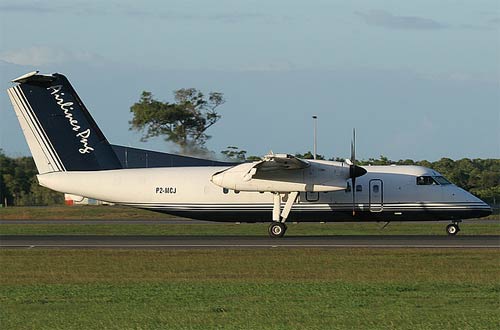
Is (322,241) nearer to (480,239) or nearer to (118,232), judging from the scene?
(480,239)

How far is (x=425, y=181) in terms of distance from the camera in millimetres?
34125

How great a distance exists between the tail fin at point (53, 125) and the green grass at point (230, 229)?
17.2ft

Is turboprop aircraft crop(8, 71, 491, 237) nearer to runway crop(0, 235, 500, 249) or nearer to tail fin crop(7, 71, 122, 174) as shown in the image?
tail fin crop(7, 71, 122, 174)

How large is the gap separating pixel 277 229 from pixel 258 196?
1.50 metres

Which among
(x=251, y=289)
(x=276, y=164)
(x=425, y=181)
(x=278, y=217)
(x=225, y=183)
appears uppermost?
(x=276, y=164)

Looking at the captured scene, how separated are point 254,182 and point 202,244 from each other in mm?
4098

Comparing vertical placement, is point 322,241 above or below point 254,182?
below

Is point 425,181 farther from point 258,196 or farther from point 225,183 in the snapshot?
point 225,183

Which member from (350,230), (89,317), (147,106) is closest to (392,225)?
(350,230)

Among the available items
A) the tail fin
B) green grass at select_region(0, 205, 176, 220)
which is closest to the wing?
the tail fin

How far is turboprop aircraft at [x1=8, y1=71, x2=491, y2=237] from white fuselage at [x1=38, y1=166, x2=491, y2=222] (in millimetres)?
38

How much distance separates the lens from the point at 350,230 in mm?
40312

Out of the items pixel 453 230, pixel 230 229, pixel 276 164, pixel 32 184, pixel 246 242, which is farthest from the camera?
pixel 32 184

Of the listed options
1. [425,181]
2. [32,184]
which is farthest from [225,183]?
[32,184]
